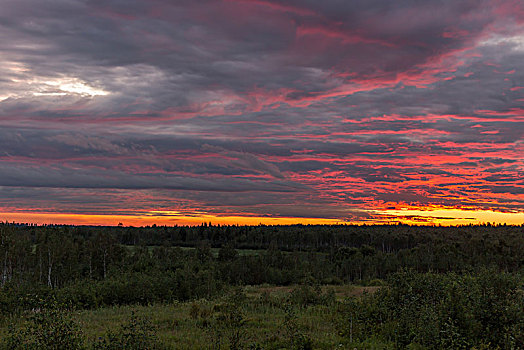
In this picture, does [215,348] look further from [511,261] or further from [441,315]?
[511,261]

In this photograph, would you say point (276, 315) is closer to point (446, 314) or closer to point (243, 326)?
point (243, 326)

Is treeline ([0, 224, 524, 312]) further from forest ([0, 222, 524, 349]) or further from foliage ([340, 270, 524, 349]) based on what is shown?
foliage ([340, 270, 524, 349])

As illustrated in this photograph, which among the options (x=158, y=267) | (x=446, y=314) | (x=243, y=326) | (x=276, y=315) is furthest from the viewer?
(x=158, y=267)

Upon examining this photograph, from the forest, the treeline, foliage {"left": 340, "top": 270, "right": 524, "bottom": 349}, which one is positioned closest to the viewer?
the forest

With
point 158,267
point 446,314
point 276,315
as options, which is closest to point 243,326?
point 276,315

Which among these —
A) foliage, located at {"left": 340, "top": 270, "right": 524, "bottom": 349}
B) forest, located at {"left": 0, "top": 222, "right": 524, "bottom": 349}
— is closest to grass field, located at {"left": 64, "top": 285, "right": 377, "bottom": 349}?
forest, located at {"left": 0, "top": 222, "right": 524, "bottom": 349}

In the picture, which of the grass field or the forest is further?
the grass field

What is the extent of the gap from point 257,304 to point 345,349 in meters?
21.3

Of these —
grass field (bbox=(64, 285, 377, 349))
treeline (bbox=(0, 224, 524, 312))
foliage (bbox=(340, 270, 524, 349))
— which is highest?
foliage (bbox=(340, 270, 524, 349))

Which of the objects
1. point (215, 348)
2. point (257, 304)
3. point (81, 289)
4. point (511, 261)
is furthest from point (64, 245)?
point (511, 261)

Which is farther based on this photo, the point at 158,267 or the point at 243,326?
the point at 158,267

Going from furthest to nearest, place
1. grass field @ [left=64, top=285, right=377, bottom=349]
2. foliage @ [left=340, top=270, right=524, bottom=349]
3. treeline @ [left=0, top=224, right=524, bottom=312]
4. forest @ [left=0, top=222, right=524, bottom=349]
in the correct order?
1. treeline @ [left=0, top=224, right=524, bottom=312]
2. grass field @ [left=64, top=285, right=377, bottom=349]
3. foliage @ [left=340, top=270, right=524, bottom=349]
4. forest @ [left=0, top=222, right=524, bottom=349]

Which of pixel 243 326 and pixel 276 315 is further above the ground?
pixel 243 326

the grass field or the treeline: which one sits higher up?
the grass field
